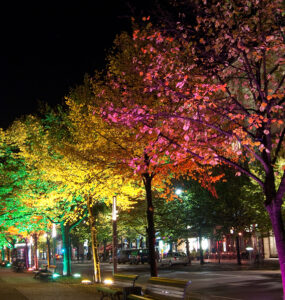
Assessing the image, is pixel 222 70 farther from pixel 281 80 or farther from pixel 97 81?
pixel 97 81

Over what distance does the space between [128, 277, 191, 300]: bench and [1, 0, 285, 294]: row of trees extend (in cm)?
240

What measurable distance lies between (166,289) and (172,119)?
478cm

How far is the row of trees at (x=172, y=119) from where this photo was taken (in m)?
9.86

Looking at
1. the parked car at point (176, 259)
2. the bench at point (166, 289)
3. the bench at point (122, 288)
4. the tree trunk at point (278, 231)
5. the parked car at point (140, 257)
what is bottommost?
the parked car at point (140, 257)

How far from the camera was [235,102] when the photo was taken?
1064 centimetres

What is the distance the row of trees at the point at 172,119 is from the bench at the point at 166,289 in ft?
7.86

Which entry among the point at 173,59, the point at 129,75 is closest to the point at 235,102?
the point at 173,59

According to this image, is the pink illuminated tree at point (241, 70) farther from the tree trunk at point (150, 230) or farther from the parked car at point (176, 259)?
the parked car at point (176, 259)

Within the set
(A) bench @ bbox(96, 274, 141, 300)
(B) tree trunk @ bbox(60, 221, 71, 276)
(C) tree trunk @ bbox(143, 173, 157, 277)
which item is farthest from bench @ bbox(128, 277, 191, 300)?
(B) tree trunk @ bbox(60, 221, 71, 276)

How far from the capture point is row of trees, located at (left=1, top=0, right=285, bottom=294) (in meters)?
9.86

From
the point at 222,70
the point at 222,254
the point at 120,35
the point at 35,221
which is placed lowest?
the point at 222,254

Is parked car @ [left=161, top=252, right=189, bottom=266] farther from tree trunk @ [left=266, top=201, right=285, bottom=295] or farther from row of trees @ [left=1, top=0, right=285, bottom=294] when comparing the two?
tree trunk @ [left=266, top=201, right=285, bottom=295]

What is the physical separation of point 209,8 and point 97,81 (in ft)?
36.7

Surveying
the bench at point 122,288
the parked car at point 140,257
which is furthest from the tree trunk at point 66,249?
the parked car at point 140,257
